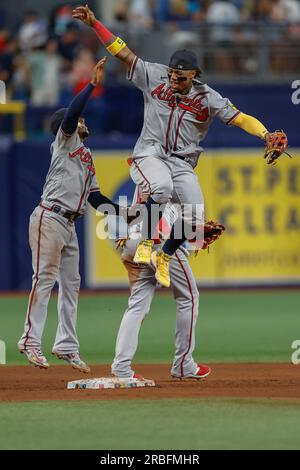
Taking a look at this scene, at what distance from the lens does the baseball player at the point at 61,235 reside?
8.97m

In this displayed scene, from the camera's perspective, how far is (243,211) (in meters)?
17.2

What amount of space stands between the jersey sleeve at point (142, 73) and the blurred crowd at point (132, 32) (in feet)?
33.2

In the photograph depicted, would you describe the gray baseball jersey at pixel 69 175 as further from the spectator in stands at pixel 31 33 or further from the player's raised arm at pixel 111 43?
the spectator in stands at pixel 31 33

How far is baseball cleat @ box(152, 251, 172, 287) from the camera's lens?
8.11 metres

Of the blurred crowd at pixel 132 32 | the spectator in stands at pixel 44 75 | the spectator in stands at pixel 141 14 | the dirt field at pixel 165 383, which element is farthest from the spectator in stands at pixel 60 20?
the dirt field at pixel 165 383

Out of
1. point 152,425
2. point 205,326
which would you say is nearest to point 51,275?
point 152,425

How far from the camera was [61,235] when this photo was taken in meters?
9.09

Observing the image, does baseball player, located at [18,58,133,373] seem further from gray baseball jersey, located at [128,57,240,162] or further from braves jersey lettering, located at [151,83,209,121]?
braves jersey lettering, located at [151,83,209,121]

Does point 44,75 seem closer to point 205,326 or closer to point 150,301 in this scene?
point 205,326

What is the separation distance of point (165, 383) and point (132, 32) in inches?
462

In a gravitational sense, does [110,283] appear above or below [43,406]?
above

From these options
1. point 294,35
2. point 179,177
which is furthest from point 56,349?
point 294,35
